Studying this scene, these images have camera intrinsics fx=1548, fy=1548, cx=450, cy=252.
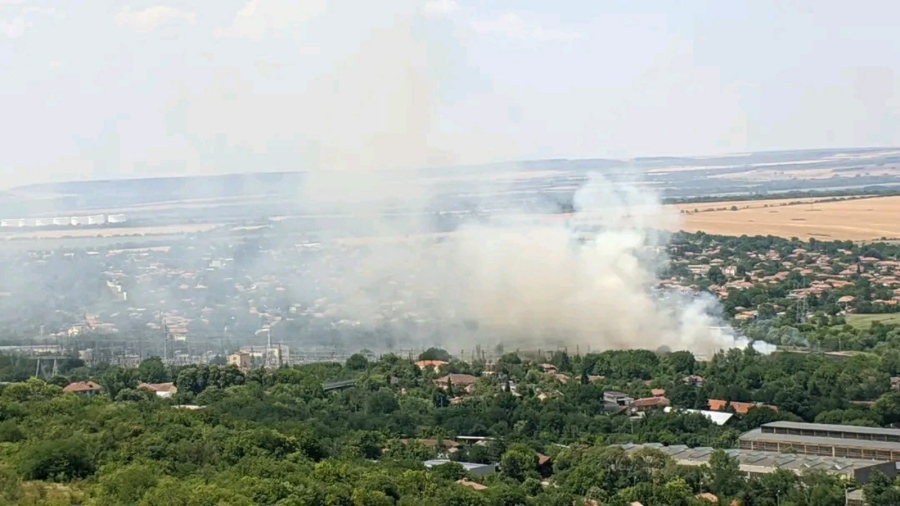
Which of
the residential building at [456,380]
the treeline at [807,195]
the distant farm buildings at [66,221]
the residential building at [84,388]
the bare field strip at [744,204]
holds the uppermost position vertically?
the distant farm buildings at [66,221]

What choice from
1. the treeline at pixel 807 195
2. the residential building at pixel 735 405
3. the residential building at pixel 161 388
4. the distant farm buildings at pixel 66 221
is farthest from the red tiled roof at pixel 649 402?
the treeline at pixel 807 195

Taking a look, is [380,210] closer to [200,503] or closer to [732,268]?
[732,268]

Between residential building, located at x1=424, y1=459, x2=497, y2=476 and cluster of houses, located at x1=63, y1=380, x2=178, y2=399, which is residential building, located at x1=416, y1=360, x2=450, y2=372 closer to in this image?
cluster of houses, located at x1=63, y1=380, x2=178, y2=399

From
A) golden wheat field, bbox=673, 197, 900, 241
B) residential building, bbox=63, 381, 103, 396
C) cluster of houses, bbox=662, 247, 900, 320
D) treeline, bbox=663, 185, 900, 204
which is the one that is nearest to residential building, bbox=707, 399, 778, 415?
residential building, bbox=63, 381, 103, 396

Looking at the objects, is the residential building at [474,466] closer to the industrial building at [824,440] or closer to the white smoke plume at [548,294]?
the industrial building at [824,440]

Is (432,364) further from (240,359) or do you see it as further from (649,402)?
(649,402)
